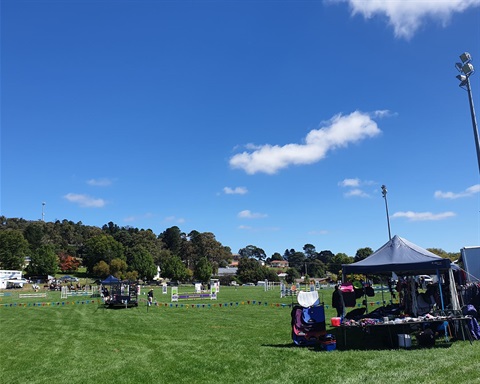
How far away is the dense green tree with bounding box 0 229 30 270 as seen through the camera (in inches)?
3398

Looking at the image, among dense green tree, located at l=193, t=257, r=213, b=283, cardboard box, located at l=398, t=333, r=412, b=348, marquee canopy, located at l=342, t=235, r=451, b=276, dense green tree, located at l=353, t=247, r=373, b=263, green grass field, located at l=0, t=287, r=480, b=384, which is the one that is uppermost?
dense green tree, located at l=353, t=247, r=373, b=263

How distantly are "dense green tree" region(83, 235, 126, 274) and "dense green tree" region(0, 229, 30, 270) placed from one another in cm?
1563

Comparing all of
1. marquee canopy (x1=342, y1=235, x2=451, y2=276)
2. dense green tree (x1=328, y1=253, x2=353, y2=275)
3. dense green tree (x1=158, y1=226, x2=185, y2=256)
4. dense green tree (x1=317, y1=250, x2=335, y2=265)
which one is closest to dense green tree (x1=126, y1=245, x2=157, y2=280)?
dense green tree (x1=158, y1=226, x2=185, y2=256)

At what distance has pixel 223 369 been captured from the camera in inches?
343

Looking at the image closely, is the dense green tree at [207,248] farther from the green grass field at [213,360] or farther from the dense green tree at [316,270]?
the green grass field at [213,360]

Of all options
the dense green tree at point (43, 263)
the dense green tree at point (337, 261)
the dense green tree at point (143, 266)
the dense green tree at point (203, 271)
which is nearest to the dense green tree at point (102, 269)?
the dense green tree at point (143, 266)

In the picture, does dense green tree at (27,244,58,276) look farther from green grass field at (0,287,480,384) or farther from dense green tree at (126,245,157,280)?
green grass field at (0,287,480,384)

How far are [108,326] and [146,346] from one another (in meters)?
6.43

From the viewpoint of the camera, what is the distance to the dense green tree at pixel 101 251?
98562 millimetres

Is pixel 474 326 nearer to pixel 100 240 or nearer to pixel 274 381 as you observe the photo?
pixel 274 381

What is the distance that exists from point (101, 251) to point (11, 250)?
19.3 metres

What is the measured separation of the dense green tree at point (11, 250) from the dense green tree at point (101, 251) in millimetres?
15634

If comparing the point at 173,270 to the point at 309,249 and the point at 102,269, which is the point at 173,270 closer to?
the point at 102,269

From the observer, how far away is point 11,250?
87500 millimetres
